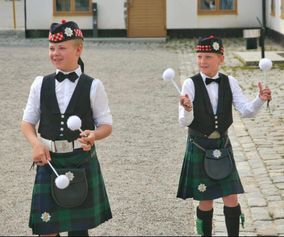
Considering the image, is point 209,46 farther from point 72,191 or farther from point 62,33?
point 72,191

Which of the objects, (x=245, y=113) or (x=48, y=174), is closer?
(x=48, y=174)

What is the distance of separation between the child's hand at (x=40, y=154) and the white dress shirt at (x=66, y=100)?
10.0 inches

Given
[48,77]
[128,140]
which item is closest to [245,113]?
[48,77]

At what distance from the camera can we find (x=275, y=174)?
6754 mm

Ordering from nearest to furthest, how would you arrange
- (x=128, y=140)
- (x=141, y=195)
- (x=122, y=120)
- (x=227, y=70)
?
(x=141, y=195)
(x=128, y=140)
(x=122, y=120)
(x=227, y=70)

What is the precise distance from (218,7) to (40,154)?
2285 centimetres

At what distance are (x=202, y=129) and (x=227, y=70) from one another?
11.4 metres

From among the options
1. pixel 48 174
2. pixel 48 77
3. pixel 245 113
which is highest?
pixel 48 77

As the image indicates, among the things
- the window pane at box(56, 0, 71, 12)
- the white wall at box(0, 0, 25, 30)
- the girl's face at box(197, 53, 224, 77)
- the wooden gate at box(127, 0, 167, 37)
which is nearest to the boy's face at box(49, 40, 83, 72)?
the girl's face at box(197, 53, 224, 77)

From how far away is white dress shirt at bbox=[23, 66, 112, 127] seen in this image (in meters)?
4.06

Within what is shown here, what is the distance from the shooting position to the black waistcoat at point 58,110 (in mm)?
4012

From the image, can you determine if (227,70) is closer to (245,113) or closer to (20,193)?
(20,193)

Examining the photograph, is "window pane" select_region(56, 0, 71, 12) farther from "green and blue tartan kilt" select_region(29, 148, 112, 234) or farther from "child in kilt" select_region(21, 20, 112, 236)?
"green and blue tartan kilt" select_region(29, 148, 112, 234)

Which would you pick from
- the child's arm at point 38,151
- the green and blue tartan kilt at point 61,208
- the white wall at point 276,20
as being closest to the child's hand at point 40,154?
the child's arm at point 38,151
